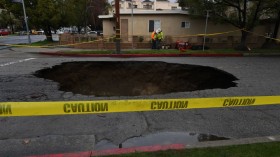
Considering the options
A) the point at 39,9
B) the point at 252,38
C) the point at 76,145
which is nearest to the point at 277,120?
the point at 76,145

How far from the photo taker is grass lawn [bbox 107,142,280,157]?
3734 mm

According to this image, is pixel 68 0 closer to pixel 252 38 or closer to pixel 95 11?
Answer: pixel 252 38

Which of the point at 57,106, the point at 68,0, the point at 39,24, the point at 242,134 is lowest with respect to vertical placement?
the point at 242,134

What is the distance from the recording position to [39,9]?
26.8 meters

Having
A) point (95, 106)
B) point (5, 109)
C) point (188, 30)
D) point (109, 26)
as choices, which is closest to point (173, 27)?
point (188, 30)

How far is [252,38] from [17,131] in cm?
2374

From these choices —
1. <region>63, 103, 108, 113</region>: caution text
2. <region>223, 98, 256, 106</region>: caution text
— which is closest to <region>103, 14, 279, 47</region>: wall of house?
<region>223, 98, 256, 106</region>: caution text

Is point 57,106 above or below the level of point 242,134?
above

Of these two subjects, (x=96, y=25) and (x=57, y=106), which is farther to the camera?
(x=96, y=25)

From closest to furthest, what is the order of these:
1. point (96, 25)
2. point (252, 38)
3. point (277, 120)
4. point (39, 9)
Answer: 1. point (277, 120)
2. point (252, 38)
3. point (39, 9)
4. point (96, 25)

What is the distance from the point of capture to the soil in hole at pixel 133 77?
948 centimetres

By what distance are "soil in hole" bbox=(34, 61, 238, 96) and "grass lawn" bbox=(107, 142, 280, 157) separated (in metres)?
4.68

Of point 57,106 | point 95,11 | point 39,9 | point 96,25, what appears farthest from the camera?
point 96,25

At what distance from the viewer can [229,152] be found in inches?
152
